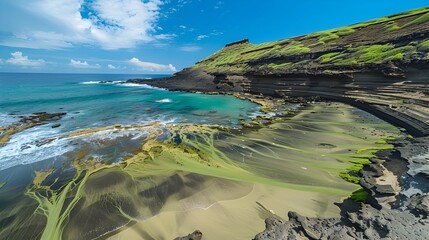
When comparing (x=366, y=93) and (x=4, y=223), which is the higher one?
(x=366, y=93)

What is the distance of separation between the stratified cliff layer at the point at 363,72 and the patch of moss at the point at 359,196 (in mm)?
10500

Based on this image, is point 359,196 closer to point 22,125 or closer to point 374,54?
point 22,125

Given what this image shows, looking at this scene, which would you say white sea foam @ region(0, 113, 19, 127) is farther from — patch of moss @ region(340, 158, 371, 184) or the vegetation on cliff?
the vegetation on cliff

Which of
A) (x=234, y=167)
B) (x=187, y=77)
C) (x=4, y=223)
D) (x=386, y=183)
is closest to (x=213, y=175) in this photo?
(x=234, y=167)

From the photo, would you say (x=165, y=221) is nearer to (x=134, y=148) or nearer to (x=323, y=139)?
(x=134, y=148)

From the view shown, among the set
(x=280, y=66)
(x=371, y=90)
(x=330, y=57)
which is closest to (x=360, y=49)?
(x=330, y=57)

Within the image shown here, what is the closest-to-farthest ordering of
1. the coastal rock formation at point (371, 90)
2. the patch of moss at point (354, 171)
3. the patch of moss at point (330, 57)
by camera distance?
the coastal rock formation at point (371, 90) < the patch of moss at point (354, 171) < the patch of moss at point (330, 57)

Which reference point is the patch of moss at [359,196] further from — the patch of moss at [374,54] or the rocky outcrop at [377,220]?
the patch of moss at [374,54]

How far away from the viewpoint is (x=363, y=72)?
3059cm

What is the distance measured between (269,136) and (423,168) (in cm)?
1007

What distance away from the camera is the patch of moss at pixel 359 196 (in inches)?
344

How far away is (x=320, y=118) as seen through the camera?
2389 centimetres

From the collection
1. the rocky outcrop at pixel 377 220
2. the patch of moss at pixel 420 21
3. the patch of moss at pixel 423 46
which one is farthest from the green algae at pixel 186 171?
the patch of moss at pixel 420 21

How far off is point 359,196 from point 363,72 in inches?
1121
